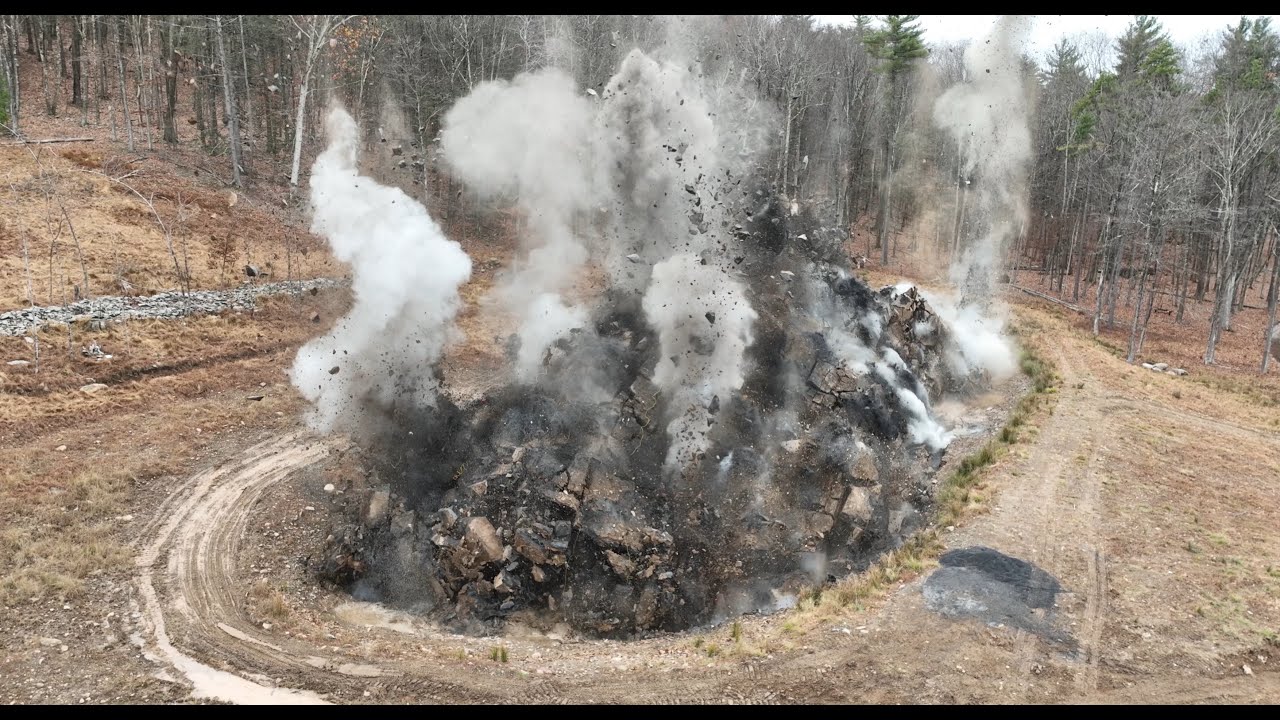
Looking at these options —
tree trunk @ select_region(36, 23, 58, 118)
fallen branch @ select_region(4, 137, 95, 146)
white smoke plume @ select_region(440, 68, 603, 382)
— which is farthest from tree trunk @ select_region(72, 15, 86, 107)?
white smoke plume @ select_region(440, 68, 603, 382)

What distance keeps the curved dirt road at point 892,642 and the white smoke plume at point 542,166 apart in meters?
7.93

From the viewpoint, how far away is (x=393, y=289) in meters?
14.7

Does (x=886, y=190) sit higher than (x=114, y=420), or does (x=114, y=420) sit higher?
(x=886, y=190)

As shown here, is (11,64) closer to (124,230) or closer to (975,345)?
(124,230)

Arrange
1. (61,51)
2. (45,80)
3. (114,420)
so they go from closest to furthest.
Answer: (114,420)
(45,80)
(61,51)

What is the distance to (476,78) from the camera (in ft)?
103

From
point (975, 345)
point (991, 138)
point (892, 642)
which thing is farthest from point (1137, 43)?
point (892, 642)

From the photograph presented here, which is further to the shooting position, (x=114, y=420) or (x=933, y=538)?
(x=114, y=420)

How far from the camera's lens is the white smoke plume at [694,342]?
15625mm

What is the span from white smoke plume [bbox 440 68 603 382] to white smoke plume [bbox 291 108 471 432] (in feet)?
9.80

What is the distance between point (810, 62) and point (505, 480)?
108 ft

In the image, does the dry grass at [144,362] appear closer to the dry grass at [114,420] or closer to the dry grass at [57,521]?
the dry grass at [114,420]

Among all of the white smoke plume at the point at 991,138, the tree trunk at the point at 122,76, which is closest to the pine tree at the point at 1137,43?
the white smoke plume at the point at 991,138

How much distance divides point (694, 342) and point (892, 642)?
8.15 metres
